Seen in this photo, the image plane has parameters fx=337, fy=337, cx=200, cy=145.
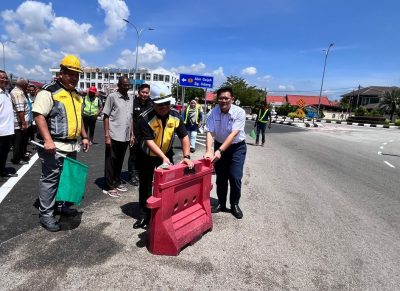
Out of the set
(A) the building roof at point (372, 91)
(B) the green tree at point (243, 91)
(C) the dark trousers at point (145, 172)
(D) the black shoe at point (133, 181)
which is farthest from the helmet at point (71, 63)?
(A) the building roof at point (372, 91)

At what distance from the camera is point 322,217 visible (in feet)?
16.5

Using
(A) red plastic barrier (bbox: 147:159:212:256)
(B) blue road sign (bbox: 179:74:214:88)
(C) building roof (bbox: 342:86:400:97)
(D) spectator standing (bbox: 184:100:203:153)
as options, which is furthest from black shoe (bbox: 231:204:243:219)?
(C) building roof (bbox: 342:86:400:97)

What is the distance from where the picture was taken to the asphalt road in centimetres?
302

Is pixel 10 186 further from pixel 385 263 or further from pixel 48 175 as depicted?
pixel 385 263

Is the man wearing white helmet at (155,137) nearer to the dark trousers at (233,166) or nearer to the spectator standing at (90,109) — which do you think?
the dark trousers at (233,166)

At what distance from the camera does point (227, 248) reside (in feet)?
12.2

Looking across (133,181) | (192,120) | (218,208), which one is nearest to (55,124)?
(218,208)

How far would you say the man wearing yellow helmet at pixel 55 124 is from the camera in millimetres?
3758

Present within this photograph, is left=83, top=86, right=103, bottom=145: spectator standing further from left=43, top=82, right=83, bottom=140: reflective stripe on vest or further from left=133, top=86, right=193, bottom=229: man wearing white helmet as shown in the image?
left=133, top=86, right=193, bottom=229: man wearing white helmet

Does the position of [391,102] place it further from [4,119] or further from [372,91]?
[4,119]

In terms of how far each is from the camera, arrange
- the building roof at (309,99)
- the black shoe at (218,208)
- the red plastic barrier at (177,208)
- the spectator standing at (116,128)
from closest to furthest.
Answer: the red plastic barrier at (177,208) < the black shoe at (218,208) < the spectator standing at (116,128) < the building roof at (309,99)

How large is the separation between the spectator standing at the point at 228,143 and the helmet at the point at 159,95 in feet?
3.32

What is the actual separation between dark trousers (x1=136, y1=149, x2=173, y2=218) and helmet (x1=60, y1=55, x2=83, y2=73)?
1.21 m

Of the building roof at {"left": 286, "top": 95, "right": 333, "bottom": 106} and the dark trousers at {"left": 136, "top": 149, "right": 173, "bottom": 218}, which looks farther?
the building roof at {"left": 286, "top": 95, "right": 333, "bottom": 106}
